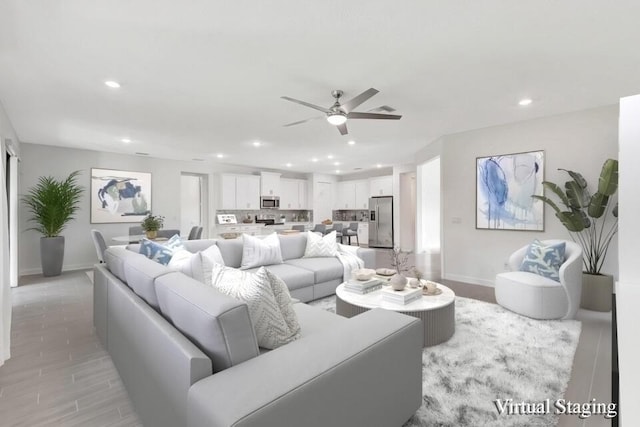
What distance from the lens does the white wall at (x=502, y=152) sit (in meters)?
3.64

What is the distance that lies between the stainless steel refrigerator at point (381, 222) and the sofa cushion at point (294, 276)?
5.69m

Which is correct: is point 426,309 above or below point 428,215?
below

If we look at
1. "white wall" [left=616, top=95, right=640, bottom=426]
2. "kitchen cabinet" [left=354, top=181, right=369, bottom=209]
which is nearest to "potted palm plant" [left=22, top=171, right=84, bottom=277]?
"white wall" [left=616, top=95, right=640, bottom=426]

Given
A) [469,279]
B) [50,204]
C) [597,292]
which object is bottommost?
[469,279]

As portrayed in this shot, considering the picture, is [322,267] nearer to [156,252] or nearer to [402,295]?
[402,295]

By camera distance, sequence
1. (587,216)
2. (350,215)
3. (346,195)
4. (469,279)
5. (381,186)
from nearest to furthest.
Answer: (587,216), (469,279), (381,186), (346,195), (350,215)

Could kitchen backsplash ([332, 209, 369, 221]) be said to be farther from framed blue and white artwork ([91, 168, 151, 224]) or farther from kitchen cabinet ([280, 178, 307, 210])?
framed blue and white artwork ([91, 168, 151, 224])

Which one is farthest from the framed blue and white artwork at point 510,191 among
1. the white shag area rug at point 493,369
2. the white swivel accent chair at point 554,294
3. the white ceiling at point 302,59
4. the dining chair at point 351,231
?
the dining chair at point 351,231

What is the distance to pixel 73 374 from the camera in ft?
7.27

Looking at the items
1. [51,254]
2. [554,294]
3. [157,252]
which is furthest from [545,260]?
[51,254]

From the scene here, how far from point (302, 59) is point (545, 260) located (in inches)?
131

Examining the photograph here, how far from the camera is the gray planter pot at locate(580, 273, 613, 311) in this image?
11.0 ft

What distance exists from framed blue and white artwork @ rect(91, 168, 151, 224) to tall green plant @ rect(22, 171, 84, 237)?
470mm

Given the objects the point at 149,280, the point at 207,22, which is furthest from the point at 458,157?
the point at 149,280
